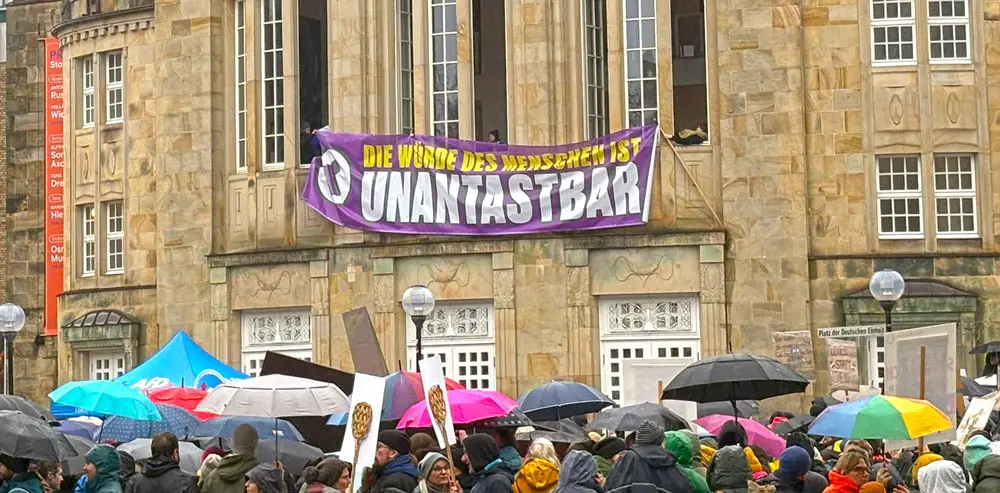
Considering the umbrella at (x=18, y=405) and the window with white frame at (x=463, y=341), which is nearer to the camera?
the umbrella at (x=18, y=405)

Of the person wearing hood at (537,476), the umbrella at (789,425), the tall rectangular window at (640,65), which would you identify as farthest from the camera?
the tall rectangular window at (640,65)

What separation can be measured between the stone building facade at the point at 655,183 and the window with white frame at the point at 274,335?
51 millimetres

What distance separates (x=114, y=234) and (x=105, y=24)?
14.4ft

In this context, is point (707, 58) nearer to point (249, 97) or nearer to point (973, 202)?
point (973, 202)

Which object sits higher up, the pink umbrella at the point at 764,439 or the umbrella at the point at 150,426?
the umbrella at the point at 150,426

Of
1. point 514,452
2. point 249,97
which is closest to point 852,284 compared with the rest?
point 249,97

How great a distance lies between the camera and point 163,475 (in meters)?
16.6

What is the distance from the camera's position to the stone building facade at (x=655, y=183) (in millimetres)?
38000

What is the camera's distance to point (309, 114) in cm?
4075

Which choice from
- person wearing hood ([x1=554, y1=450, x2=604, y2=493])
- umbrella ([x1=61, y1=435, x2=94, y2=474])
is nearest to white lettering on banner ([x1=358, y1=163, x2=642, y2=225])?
umbrella ([x1=61, y1=435, x2=94, y2=474])

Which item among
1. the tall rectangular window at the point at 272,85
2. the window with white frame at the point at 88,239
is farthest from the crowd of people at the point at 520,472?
the window with white frame at the point at 88,239

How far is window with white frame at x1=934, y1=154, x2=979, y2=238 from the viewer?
125 ft

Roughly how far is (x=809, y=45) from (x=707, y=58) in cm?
188

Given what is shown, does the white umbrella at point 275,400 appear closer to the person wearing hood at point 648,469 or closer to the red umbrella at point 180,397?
the red umbrella at point 180,397
